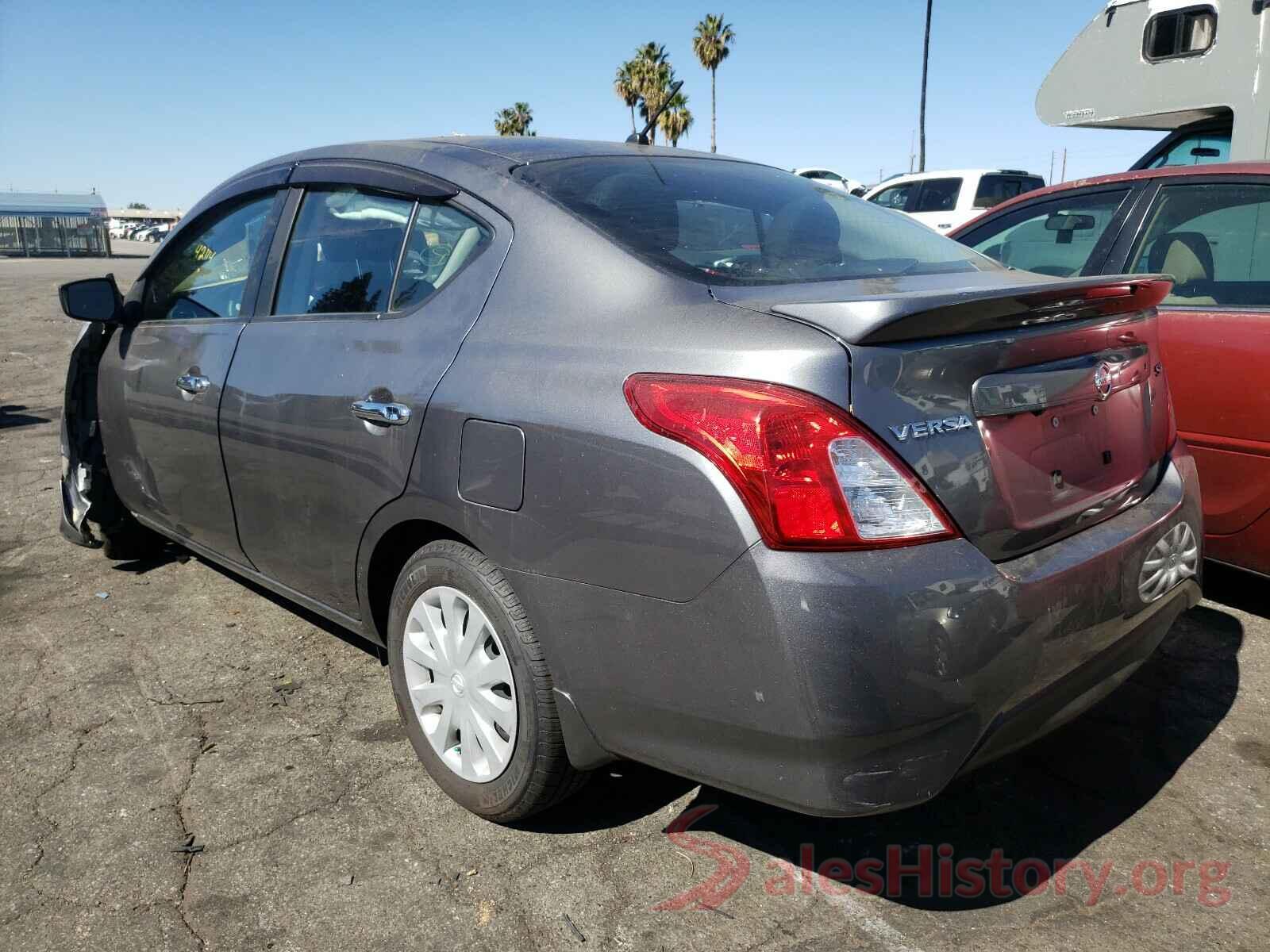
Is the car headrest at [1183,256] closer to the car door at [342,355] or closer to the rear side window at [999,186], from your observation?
the car door at [342,355]

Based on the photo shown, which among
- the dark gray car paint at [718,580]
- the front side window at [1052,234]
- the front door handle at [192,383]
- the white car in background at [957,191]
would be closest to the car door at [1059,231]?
the front side window at [1052,234]

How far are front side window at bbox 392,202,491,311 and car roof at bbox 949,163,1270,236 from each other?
2736 millimetres

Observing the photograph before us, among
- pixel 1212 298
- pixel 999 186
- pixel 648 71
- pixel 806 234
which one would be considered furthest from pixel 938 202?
pixel 648 71

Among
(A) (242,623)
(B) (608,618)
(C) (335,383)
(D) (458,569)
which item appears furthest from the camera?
(A) (242,623)

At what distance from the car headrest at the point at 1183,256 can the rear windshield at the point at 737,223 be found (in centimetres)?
121

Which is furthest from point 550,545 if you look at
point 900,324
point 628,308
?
point 900,324

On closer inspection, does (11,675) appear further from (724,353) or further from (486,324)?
(724,353)

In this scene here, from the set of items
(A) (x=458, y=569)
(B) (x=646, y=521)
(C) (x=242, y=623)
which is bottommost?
(C) (x=242, y=623)

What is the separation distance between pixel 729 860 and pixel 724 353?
4.05 feet

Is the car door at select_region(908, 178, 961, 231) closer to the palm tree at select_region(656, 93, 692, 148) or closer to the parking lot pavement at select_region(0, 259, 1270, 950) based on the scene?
the parking lot pavement at select_region(0, 259, 1270, 950)

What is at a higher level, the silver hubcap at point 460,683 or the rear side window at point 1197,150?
the rear side window at point 1197,150

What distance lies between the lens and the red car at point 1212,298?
3395mm

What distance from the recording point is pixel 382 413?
2.61 metres

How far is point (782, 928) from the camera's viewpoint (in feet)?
7.23
